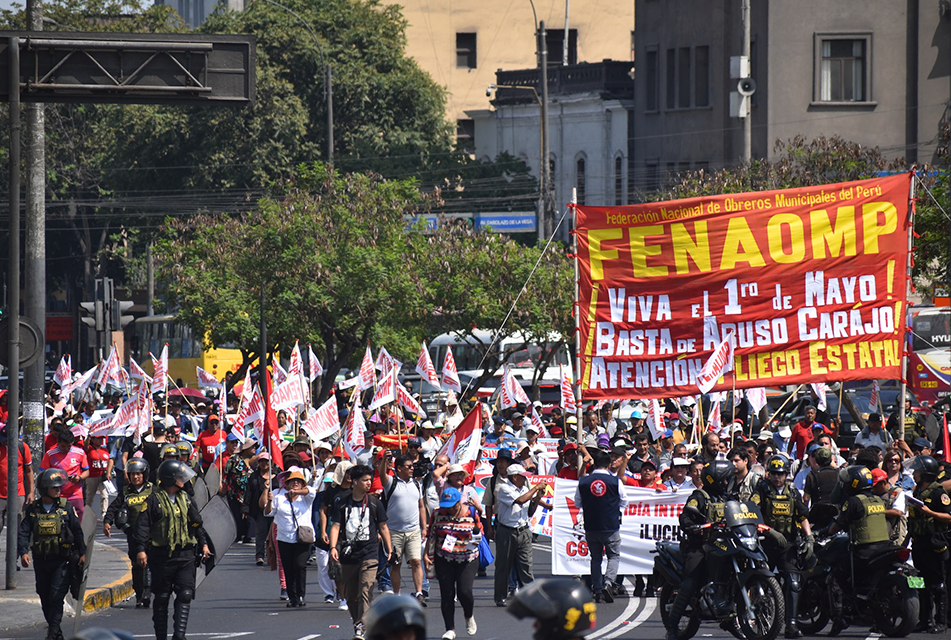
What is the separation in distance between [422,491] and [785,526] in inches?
182

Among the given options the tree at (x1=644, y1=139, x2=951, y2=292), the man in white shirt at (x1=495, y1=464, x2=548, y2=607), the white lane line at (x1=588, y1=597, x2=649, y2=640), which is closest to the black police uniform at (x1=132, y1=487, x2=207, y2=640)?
the white lane line at (x1=588, y1=597, x2=649, y2=640)

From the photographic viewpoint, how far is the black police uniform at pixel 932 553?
41.0 feet

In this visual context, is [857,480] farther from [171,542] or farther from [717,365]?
[171,542]

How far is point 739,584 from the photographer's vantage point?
1170 cm

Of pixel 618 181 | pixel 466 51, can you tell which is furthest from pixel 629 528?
pixel 466 51

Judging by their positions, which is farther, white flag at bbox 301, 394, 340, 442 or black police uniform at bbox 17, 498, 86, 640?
white flag at bbox 301, 394, 340, 442

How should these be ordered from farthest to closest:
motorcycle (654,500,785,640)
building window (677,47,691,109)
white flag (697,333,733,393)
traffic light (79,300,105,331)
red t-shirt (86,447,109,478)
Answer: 1. building window (677,47,691,109)
2. traffic light (79,300,105,331)
3. red t-shirt (86,447,109,478)
4. white flag (697,333,733,393)
5. motorcycle (654,500,785,640)

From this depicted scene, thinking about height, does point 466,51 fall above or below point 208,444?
above

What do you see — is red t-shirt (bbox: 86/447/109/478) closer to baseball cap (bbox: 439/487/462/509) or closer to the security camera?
baseball cap (bbox: 439/487/462/509)

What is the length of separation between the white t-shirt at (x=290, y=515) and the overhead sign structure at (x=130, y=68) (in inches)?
149

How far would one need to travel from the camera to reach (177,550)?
38.2ft

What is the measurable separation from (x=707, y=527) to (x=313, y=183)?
85.4 feet

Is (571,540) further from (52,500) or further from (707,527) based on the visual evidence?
(52,500)

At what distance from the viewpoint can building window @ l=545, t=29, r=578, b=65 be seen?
218 ft
